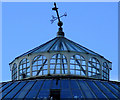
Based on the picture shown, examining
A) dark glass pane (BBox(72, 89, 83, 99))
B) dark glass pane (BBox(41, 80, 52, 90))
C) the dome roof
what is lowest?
dark glass pane (BBox(72, 89, 83, 99))

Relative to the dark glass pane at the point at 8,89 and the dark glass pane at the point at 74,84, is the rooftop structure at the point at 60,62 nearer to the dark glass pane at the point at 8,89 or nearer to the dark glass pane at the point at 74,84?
the dark glass pane at the point at 8,89

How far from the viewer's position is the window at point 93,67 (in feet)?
139

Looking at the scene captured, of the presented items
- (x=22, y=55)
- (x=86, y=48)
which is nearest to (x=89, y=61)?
(x=86, y=48)

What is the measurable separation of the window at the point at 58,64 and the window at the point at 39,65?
0.59 m

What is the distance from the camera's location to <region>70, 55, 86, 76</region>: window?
41.6 metres

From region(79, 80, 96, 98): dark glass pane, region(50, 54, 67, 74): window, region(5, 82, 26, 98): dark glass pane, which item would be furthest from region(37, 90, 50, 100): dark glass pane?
region(50, 54, 67, 74): window

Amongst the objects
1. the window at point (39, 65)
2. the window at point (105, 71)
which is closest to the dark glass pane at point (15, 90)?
the window at point (39, 65)

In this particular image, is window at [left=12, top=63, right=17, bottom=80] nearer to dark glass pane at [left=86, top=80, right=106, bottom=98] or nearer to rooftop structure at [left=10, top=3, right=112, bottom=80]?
rooftop structure at [left=10, top=3, right=112, bottom=80]

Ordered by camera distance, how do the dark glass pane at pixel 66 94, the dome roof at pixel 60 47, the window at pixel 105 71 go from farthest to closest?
1. the window at pixel 105 71
2. the dome roof at pixel 60 47
3. the dark glass pane at pixel 66 94

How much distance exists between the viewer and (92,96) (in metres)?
35.1

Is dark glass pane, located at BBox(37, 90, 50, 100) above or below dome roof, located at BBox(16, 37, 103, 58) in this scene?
below

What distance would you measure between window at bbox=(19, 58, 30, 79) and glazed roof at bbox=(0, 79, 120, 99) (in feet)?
8.25

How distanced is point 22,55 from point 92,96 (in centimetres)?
973

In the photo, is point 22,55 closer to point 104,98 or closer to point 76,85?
point 76,85
